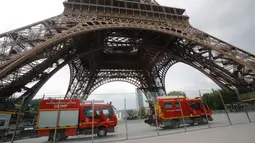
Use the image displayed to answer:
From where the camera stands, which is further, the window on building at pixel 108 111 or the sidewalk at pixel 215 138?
the window on building at pixel 108 111

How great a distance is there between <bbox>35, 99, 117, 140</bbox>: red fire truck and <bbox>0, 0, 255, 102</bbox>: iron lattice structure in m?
2.62

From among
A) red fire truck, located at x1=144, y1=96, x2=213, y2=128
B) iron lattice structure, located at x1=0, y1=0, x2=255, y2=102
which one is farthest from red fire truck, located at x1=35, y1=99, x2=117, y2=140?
red fire truck, located at x1=144, y1=96, x2=213, y2=128

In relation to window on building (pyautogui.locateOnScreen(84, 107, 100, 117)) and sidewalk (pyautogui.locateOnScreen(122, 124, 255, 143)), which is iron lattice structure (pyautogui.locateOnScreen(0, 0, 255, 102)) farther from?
sidewalk (pyautogui.locateOnScreen(122, 124, 255, 143))

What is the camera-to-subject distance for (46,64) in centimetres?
1290

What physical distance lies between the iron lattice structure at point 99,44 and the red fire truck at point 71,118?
8.60 feet

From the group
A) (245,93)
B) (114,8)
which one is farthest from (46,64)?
(245,93)

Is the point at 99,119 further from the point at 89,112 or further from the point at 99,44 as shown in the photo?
the point at 99,44

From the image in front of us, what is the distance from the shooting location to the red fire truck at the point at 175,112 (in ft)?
37.8

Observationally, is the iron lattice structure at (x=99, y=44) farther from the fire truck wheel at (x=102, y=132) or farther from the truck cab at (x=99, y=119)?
the fire truck wheel at (x=102, y=132)

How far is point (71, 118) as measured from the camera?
362 inches

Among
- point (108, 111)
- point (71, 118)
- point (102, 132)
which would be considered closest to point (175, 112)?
point (108, 111)

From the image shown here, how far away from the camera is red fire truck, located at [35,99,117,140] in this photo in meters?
8.80

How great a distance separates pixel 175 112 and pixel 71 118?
8141 millimetres

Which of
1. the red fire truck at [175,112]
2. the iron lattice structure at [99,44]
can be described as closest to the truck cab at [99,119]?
the red fire truck at [175,112]
